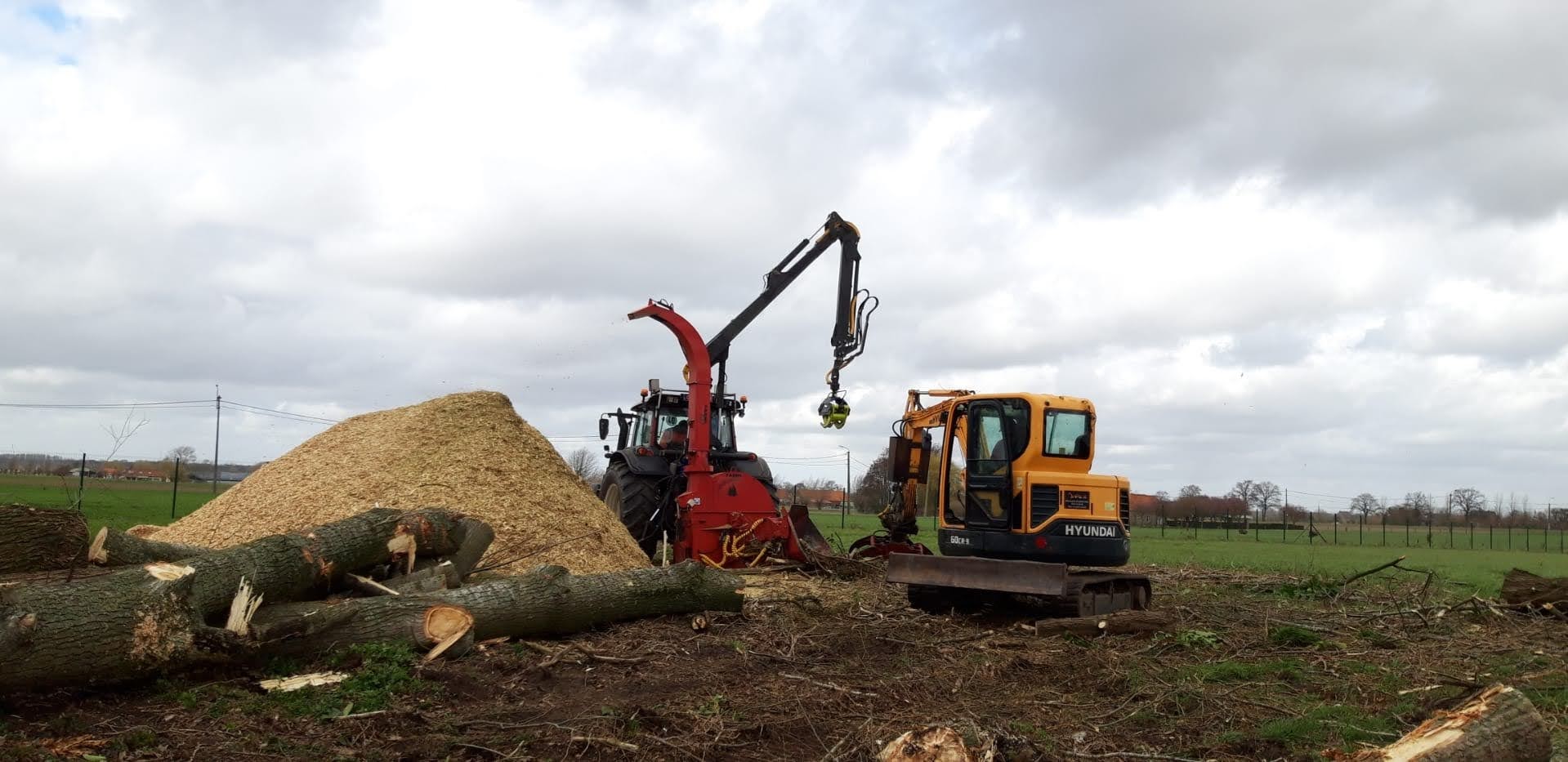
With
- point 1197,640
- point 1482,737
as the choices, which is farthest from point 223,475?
point 1482,737

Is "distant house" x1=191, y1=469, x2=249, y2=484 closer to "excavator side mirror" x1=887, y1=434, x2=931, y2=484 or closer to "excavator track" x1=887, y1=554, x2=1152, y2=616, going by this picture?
"excavator side mirror" x1=887, y1=434, x2=931, y2=484

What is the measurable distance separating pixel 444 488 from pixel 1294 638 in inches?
365

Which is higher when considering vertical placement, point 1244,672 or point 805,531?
point 805,531

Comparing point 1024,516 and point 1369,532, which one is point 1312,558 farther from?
point 1369,532

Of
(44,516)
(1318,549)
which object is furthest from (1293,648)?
(1318,549)

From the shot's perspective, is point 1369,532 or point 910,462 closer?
point 910,462

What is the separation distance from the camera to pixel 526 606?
8281 millimetres

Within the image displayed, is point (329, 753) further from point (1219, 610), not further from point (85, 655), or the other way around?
point (1219, 610)

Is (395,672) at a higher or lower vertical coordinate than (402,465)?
lower

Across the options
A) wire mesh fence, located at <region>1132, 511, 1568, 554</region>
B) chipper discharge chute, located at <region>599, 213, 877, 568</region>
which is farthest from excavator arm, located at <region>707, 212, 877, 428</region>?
wire mesh fence, located at <region>1132, 511, 1568, 554</region>

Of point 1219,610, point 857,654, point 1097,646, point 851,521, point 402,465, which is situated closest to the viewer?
point 857,654

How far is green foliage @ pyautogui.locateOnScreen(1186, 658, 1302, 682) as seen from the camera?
792 centimetres

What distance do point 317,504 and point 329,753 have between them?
8026mm

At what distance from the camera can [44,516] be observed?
7219 mm
